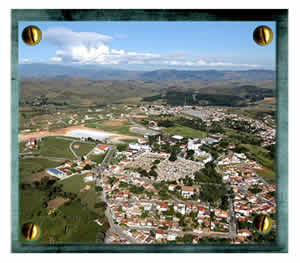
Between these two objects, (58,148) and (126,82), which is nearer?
(58,148)

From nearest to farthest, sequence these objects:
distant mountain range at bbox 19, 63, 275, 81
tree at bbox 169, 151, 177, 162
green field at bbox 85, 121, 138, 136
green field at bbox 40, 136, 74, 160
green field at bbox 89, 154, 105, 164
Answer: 1. distant mountain range at bbox 19, 63, 275, 81
2. green field at bbox 40, 136, 74, 160
3. green field at bbox 89, 154, 105, 164
4. green field at bbox 85, 121, 138, 136
5. tree at bbox 169, 151, 177, 162

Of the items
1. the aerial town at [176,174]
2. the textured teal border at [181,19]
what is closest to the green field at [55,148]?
the aerial town at [176,174]

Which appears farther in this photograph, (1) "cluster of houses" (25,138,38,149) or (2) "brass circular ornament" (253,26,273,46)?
(1) "cluster of houses" (25,138,38,149)

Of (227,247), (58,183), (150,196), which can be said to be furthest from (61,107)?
(227,247)

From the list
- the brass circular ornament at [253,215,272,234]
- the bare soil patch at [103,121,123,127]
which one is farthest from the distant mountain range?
the brass circular ornament at [253,215,272,234]

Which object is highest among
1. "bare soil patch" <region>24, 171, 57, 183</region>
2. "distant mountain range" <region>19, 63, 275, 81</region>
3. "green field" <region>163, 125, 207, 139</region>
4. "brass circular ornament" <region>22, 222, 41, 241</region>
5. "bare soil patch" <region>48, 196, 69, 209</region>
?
"distant mountain range" <region>19, 63, 275, 81</region>

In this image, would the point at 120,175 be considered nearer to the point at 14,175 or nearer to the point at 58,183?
the point at 58,183

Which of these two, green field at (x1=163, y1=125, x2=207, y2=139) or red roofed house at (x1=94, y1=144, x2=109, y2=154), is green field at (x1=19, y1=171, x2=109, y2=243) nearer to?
red roofed house at (x1=94, y1=144, x2=109, y2=154)
